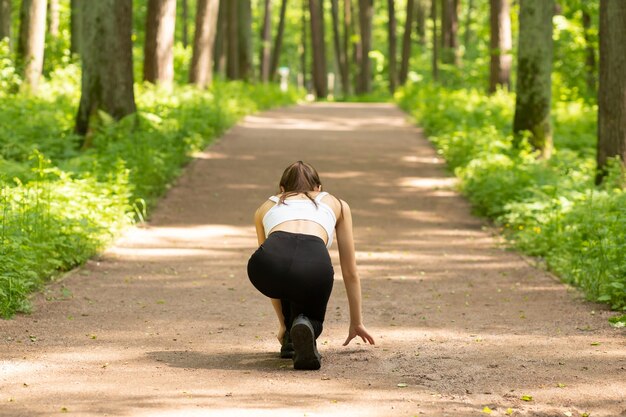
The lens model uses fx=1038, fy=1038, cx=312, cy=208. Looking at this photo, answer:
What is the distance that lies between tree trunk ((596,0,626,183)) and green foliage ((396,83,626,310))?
480mm

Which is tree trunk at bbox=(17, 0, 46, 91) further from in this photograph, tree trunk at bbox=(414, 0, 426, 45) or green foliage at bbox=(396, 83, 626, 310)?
tree trunk at bbox=(414, 0, 426, 45)

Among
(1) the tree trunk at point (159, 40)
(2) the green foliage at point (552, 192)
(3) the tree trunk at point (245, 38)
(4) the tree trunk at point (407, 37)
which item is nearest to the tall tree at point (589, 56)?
(2) the green foliage at point (552, 192)

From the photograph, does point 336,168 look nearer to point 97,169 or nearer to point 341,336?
point 97,169

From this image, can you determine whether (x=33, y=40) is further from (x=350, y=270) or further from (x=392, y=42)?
(x=392, y=42)

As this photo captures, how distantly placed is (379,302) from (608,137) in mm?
5597

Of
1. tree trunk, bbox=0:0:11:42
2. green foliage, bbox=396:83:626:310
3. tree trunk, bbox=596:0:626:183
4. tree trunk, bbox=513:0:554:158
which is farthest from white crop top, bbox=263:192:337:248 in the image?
tree trunk, bbox=0:0:11:42

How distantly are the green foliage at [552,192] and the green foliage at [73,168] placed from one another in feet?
15.6

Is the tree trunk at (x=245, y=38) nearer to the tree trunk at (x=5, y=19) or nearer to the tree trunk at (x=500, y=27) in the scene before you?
the tree trunk at (x=5, y=19)

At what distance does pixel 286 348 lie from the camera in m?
6.65

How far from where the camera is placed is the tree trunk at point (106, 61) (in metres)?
16.4

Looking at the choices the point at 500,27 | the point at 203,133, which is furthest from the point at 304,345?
the point at 500,27

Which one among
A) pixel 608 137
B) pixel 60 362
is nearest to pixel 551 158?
pixel 608 137

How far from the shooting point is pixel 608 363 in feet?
21.7

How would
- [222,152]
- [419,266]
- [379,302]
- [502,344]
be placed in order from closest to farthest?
[502,344], [379,302], [419,266], [222,152]
